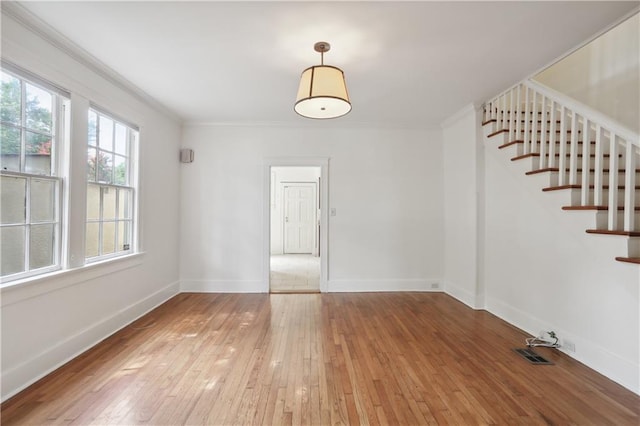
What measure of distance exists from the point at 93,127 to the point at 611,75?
17.6ft

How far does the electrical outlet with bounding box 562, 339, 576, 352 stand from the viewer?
8.38 ft

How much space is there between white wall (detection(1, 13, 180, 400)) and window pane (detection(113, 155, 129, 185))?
0.20 m

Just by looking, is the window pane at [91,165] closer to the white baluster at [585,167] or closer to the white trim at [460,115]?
the white trim at [460,115]

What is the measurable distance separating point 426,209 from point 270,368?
3.40 meters

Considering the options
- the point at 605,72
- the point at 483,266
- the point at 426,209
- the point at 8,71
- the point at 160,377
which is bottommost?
the point at 160,377

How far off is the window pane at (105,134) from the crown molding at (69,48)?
391 millimetres

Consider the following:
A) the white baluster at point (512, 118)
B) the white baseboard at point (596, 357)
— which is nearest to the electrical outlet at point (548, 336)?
the white baseboard at point (596, 357)

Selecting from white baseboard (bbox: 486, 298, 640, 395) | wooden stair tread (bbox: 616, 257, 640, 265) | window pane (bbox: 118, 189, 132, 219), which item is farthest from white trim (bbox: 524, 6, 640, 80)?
window pane (bbox: 118, 189, 132, 219)

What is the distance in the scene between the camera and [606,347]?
229cm

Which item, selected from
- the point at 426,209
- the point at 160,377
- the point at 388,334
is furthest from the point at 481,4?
the point at 160,377

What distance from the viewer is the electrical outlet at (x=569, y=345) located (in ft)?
8.38

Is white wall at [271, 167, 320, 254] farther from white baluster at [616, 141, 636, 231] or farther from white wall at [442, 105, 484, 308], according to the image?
white baluster at [616, 141, 636, 231]

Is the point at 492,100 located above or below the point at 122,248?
above

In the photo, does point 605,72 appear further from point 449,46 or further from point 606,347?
point 606,347
